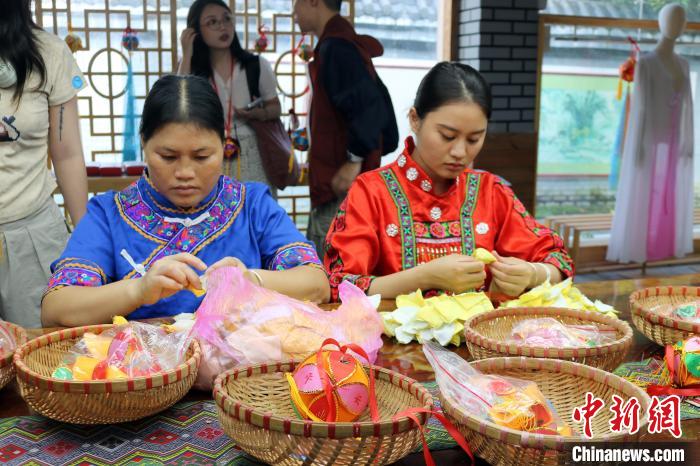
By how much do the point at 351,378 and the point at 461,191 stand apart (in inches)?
51.3

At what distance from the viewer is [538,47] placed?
5.16 metres

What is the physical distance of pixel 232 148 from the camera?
3.89 metres

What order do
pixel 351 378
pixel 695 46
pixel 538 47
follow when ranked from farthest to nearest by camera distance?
pixel 695 46 → pixel 538 47 → pixel 351 378

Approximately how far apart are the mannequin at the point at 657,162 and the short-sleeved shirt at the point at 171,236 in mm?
4335

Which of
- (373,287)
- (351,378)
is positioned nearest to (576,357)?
(351,378)

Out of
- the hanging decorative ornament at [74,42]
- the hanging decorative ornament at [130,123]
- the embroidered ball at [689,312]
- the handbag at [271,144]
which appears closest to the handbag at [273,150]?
the handbag at [271,144]

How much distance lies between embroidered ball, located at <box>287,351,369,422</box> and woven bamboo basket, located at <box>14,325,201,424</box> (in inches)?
7.7

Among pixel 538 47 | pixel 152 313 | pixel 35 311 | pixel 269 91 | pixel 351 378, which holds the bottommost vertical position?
pixel 35 311

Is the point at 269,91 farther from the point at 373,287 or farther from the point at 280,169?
the point at 373,287

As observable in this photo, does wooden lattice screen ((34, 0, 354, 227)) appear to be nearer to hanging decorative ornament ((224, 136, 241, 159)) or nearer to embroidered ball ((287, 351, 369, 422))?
hanging decorative ornament ((224, 136, 241, 159))

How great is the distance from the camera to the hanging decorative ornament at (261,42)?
4.96m

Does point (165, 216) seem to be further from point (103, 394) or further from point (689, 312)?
point (689, 312)

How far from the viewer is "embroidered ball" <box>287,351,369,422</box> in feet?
3.40

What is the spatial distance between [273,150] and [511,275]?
2.28 metres
